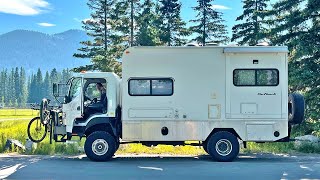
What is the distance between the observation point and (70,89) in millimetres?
13641

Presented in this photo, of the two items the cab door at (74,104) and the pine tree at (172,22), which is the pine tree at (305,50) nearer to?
the cab door at (74,104)

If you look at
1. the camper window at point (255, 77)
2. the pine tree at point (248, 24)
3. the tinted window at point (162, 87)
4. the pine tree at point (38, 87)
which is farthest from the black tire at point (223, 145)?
the pine tree at point (38, 87)

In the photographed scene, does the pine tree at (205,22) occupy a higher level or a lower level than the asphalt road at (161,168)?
higher

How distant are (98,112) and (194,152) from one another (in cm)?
387

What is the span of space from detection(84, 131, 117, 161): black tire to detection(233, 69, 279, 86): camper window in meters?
4.11

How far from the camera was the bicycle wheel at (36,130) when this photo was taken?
14461 millimetres

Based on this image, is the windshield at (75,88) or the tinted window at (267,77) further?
the windshield at (75,88)

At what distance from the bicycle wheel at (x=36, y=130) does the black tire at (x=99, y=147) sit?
1677mm

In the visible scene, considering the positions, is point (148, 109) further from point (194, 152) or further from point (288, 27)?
point (288, 27)

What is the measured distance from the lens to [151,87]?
44.0 ft

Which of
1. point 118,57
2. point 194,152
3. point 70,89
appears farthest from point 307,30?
point 118,57

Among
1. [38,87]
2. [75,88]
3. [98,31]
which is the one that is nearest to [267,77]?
[75,88]

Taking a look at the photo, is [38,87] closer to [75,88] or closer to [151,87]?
[75,88]

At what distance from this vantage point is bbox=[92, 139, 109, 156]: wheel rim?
524 inches
